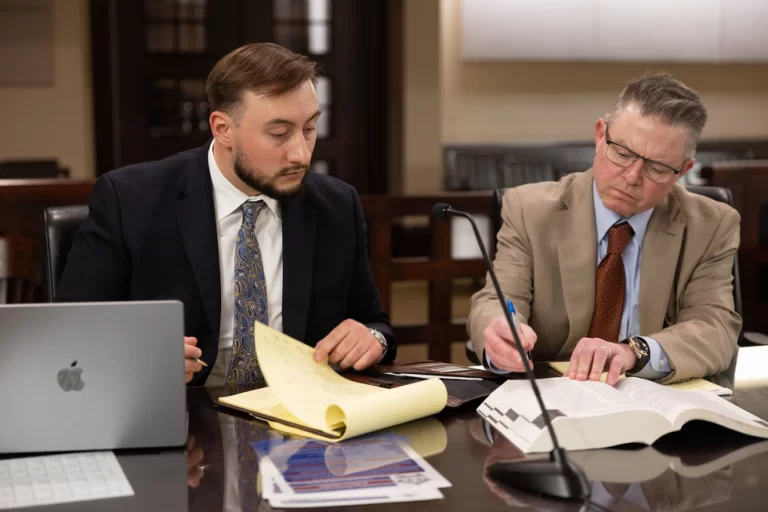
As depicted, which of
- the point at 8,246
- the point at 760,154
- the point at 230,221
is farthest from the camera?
the point at 760,154

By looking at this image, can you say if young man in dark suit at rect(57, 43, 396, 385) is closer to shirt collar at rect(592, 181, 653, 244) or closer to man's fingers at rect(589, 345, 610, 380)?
man's fingers at rect(589, 345, 610, 380)

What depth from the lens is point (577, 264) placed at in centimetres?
213

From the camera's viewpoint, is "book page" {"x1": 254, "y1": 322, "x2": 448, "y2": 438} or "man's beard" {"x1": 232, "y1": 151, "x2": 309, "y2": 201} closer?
"book page" {"x1": 254, "y1": 322, "x2": 448, "y2": 438}

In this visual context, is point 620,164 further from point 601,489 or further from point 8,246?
point 8,246

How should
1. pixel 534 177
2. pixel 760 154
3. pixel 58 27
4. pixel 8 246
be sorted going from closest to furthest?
pixel 8 246, pixel 58 27, pixel 534 177, pixel 760 154

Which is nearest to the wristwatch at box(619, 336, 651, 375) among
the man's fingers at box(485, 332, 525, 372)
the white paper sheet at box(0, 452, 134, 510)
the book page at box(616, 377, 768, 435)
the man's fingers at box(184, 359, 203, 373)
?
the book page at box(616, 377, 768, 435)

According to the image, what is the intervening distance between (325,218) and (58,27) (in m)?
5.03

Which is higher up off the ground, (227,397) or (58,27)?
(58,27)

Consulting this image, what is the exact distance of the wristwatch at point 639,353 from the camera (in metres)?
1.73

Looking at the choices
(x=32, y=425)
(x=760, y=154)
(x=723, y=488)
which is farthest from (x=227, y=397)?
(x=760, y=154)

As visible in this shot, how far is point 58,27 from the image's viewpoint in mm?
6387

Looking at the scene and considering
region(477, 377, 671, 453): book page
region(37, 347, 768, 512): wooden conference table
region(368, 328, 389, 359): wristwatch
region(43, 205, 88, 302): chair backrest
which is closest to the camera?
region(37, 347, 768, 512): wooden conference table

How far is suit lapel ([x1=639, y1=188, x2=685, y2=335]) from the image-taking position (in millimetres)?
2100

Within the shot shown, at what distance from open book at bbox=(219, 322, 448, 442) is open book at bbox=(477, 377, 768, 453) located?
14cm
